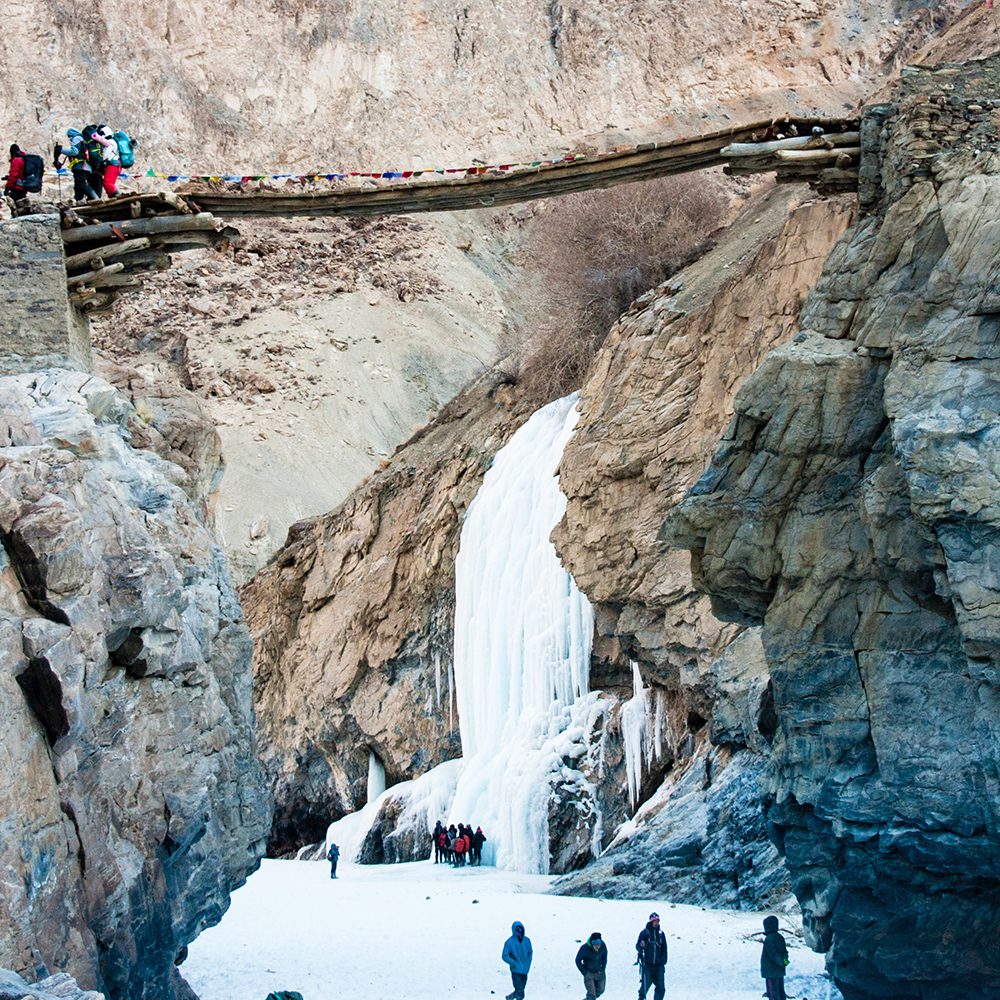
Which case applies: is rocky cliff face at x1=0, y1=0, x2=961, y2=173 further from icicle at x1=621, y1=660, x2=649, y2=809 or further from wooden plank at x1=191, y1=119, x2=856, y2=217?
icicle at x1=621, y1=660, x2=649, y2=809

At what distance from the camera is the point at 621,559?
20406 mm

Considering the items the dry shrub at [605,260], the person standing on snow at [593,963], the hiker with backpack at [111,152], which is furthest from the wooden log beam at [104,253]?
the dry shrub at [605,260]

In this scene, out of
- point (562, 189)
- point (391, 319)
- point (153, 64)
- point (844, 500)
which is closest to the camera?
point (844, 500)

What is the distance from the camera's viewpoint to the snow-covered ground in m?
14.0

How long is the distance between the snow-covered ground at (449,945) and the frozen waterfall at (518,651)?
1.32 meters

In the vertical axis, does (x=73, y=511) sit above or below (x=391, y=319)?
below

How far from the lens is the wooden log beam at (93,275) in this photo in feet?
49.7

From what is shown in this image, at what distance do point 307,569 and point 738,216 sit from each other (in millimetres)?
8843

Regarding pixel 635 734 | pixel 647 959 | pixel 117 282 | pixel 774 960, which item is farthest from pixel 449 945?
pixel 117 282

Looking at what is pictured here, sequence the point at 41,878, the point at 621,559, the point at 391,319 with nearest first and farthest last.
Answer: the point at 41,878 → the point at 621,559 → the point at 391,319

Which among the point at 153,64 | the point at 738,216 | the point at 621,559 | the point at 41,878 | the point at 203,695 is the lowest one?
the point at 41,878

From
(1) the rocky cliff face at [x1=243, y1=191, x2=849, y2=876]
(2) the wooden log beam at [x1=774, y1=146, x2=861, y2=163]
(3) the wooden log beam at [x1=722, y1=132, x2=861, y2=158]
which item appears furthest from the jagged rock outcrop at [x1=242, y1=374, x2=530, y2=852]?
(2) the wooden log beam at [x1=774, y1=146, x2=861, y2=163]

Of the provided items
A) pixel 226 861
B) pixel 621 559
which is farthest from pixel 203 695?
pixel 621 559

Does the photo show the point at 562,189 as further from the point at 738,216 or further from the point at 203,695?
the point at 738,216
